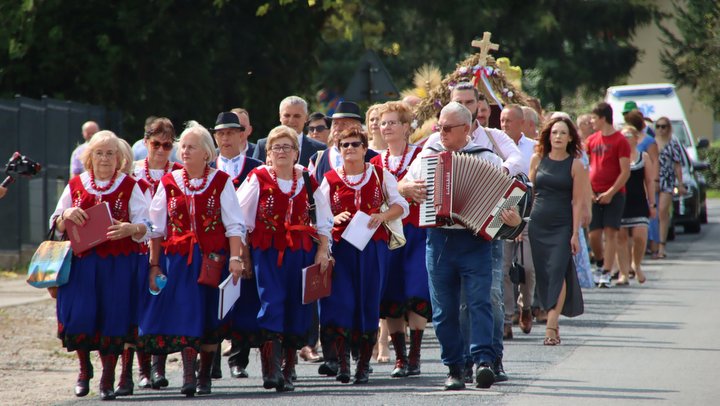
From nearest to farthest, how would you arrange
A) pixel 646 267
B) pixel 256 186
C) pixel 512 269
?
1. pixel 256 186
2. pixel 512 269
3. pixel 646 267

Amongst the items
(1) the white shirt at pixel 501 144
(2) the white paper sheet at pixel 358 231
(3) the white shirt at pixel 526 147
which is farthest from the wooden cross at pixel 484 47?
(2) the white paper sheet at pixel 358 231

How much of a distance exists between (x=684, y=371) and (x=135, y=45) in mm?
14965

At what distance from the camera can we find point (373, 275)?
9766 millimetres

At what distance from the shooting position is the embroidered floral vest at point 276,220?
9312 mm

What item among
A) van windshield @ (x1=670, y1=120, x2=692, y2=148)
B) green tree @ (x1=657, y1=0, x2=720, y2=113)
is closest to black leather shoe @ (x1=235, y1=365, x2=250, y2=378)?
van windshield @ (x1=670, y1=120, x2=692, y2=148)

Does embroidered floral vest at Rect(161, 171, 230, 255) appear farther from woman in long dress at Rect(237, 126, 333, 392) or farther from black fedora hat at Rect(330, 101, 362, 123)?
black fedora hat at Rect(330, 101, 362, 123)

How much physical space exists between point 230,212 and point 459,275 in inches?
60.0

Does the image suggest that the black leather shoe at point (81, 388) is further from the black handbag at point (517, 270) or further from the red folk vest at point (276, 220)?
the black handbag at point (517, 270)

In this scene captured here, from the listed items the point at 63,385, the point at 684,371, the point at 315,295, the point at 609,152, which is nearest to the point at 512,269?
the point at 684,371

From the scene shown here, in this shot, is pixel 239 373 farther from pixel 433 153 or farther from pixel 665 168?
pixel 665 168

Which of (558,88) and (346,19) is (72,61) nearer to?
(346,19)

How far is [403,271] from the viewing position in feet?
33.7

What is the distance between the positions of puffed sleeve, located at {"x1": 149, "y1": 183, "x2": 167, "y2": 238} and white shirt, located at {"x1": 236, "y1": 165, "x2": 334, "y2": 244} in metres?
0.50

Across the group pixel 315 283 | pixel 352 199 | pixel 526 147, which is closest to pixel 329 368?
pixel 315 283
